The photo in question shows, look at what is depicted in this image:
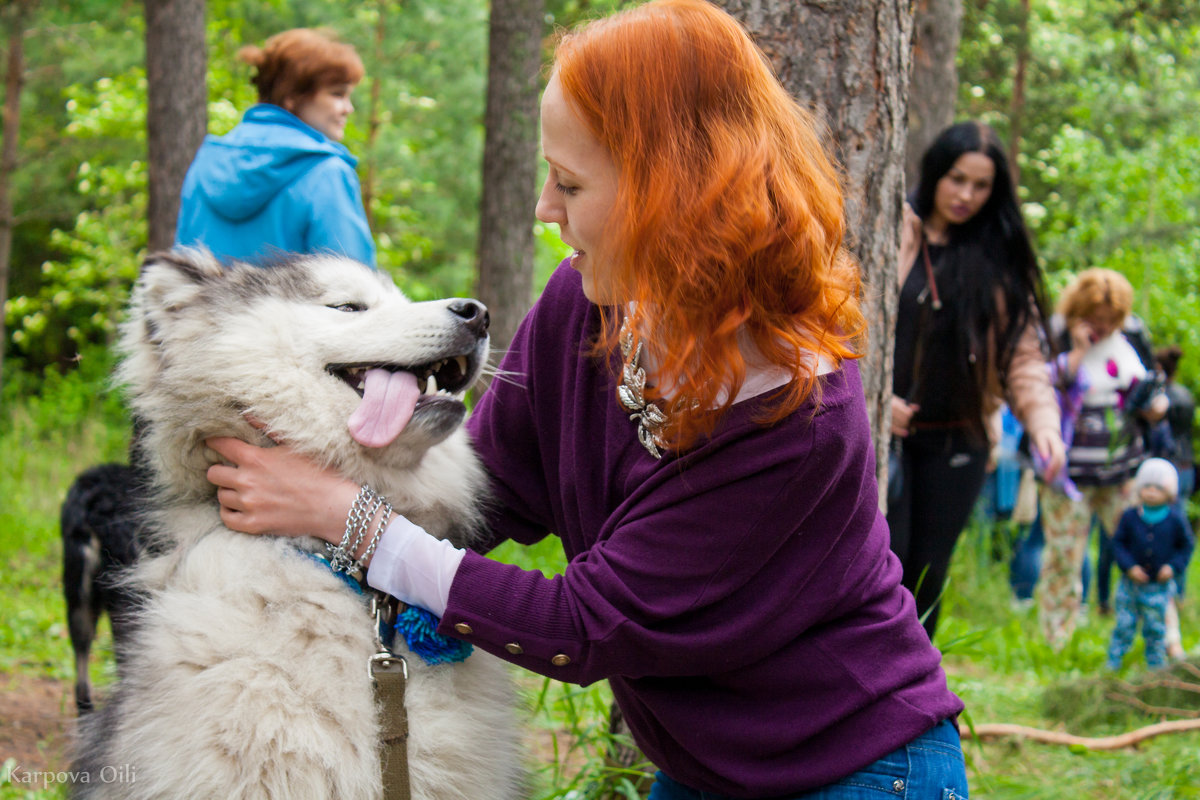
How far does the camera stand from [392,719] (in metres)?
1.55

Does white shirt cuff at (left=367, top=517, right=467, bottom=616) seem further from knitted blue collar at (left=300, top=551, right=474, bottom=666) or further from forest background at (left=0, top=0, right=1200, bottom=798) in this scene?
forest background at (left=0, top=0, right=1200, bottom=798)

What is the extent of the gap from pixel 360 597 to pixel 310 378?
42 centimetres

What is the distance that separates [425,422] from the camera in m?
1.73

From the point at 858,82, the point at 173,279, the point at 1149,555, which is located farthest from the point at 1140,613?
the point at 173,279

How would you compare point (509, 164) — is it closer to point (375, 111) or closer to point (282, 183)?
point (282, 183)

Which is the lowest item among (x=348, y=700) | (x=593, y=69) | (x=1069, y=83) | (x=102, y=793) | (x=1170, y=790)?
(x=1170, y=790)

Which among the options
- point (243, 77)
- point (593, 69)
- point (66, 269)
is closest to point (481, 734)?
point (593, 69)

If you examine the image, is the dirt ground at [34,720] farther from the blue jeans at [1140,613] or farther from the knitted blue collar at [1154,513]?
the knitted blue collar at [1154,513]

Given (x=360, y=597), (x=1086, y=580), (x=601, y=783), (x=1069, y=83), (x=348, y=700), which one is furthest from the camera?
(x=1069, y=83)

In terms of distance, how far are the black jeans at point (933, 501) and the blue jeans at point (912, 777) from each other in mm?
2034

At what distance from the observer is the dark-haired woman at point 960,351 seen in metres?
3.68

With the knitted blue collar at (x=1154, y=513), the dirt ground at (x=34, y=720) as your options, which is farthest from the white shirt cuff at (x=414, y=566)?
the knitted blue collar at (x=1154, y=513)

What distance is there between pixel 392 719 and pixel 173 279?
0.95 m

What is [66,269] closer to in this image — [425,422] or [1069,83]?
[425,422]
